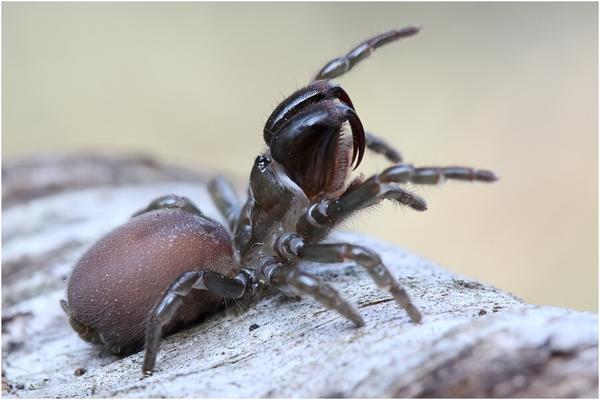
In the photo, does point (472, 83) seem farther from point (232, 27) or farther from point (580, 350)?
point (580, 350)

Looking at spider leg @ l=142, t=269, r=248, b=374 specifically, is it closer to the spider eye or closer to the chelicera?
the chelicera

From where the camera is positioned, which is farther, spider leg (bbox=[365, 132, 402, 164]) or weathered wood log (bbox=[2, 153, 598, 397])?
spider leg (bbox=[365, 132, 402, 164])

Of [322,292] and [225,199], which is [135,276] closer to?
[322,292]

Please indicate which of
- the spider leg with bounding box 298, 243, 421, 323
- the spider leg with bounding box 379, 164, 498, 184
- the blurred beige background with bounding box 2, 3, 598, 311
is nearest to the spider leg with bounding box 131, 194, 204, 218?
the spider leg with bounding box 298, 243, 421, 323

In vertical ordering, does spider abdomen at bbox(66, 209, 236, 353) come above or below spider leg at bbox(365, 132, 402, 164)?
below

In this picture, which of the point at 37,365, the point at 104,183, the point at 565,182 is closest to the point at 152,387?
the point at 37,365

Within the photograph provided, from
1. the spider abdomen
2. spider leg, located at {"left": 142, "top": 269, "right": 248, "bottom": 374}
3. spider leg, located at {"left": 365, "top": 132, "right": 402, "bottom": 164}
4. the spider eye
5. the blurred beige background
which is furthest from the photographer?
the blurred beige background
